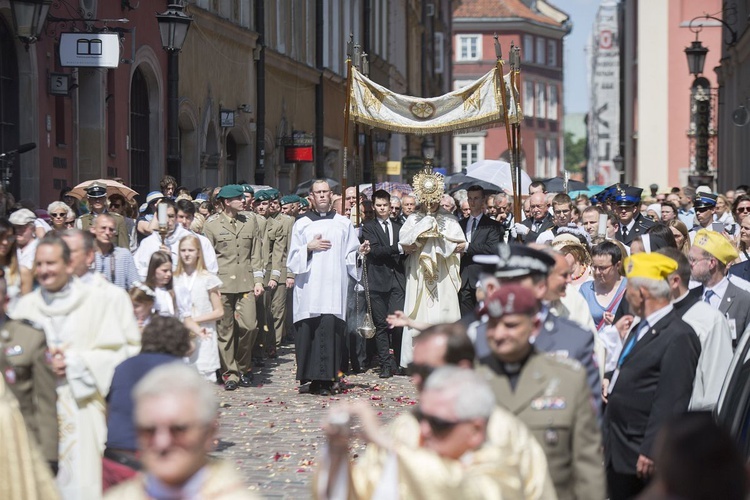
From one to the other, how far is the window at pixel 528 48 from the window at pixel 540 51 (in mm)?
644

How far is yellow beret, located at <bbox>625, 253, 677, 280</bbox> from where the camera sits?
716 cm

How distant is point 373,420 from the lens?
4477mm

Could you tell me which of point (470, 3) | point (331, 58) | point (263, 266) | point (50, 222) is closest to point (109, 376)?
point (50, 222)

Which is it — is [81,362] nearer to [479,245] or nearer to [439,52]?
[479,245]

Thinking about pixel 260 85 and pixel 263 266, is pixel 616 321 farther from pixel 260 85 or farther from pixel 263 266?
pixel 260 85

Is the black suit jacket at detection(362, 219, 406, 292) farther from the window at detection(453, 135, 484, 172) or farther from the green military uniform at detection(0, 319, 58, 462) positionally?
the window at detection(453, 135, 484, 172)

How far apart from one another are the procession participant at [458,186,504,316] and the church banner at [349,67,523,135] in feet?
5.94

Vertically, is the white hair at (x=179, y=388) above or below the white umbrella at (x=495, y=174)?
below

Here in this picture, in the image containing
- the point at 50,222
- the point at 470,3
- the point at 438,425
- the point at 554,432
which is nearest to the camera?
the point at 438,425

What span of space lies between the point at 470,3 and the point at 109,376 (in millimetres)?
98746

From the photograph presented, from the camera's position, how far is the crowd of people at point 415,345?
4.34 meters

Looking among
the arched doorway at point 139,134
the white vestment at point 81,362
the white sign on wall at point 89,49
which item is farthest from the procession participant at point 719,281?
the arched doorway at point 139,134

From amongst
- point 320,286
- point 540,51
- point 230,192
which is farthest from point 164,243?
point 540,51

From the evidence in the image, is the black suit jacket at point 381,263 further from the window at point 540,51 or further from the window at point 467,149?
the window at point 540,51
